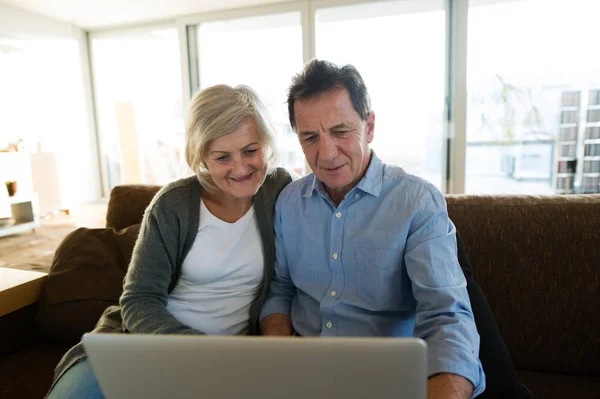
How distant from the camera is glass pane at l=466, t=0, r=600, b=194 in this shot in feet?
12.4

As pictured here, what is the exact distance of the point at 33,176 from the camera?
5.00 metres

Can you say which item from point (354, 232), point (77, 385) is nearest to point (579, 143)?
point (354, 232)

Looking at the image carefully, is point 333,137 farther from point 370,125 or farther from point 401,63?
point 401,63

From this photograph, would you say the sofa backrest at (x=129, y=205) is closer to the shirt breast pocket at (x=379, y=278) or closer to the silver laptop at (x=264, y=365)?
the shirt breast pocket at (x=379, y=278)

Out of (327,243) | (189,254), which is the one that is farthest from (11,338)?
(327,243)

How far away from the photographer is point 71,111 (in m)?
5.38

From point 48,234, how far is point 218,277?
13.9ft

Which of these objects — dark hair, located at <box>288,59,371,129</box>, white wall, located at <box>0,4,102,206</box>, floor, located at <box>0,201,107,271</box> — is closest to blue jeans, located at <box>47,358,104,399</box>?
dark hair, located at <box>288,59,371,129</box>

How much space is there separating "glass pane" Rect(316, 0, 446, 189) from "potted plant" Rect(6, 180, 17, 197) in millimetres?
3693

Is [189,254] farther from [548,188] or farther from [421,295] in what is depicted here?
[548,188]

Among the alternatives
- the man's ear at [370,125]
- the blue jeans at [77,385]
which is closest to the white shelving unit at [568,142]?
the man's ear at [370,125]

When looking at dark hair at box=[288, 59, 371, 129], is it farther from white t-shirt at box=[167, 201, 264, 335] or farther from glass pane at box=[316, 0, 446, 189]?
glass pane at box=[316, 0, 446, 189]

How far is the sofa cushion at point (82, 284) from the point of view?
4.82ft

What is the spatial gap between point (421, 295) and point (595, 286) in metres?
0.70
